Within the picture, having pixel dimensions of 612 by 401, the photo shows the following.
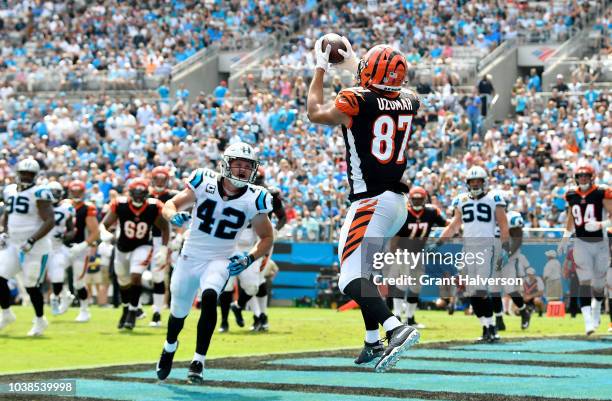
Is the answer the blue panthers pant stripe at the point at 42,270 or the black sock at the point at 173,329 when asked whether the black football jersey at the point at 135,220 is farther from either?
the black sock at the point at 173,329

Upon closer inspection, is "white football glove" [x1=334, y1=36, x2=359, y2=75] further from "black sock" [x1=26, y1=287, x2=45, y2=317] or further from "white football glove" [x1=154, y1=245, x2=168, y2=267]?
"white football glove" [x1=154, y1=245, x2=168, y2=267]

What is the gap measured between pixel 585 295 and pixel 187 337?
15.3 ft

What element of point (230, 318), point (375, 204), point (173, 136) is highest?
point (173, 136)

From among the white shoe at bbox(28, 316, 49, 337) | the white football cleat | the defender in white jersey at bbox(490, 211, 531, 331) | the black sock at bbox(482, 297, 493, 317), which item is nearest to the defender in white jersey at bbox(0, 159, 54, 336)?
the white shoe at bbox(28, 316, 49, 337)

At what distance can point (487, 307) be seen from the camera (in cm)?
1405

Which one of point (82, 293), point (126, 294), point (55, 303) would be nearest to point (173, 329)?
point (126, 294)

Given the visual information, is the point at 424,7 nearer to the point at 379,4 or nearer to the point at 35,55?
the point at 379,4

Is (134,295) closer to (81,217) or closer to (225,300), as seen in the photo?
(225,300)

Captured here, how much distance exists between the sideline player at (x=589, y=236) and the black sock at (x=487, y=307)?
119 cm

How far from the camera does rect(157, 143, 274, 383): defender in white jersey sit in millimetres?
9734

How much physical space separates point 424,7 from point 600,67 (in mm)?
6104

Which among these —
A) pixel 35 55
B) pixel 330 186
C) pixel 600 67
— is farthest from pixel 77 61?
pixel 600 67

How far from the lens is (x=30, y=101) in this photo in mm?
33219

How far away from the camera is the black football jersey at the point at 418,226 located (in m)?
16.7
